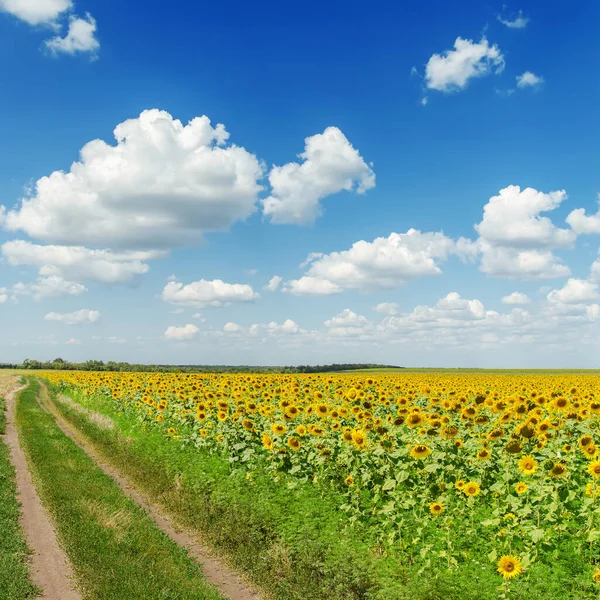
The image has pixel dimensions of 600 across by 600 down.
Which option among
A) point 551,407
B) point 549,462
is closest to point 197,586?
point 549,462

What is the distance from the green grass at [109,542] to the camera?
8234 mm

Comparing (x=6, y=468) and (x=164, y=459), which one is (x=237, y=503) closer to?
(x=164, y=459)

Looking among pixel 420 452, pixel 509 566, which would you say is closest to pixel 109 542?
pixel 420 452

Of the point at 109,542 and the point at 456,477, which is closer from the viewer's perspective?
the point at 456,477

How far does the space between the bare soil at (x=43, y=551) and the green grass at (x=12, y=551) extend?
15 cm

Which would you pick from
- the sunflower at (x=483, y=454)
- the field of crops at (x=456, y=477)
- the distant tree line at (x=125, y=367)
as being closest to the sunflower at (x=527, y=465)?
the field of crops at (x=456, y=477)

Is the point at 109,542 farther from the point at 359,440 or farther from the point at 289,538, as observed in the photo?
the point at 359,440

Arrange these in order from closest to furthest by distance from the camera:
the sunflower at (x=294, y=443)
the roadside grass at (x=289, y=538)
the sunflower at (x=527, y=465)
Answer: the roadside grass at (x=289, y=538) < the sunflower at (x=527, y=465) < the sunflower at (x=294, y=443)

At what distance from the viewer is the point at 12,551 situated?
965 centimetres

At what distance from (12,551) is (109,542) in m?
1.62

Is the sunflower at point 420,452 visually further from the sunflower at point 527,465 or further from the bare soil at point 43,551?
→ the bare soil at point 43,551

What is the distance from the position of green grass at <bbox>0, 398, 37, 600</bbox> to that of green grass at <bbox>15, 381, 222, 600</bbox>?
672mm

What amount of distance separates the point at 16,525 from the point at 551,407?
11.4 meters

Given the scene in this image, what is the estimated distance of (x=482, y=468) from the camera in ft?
30.2
